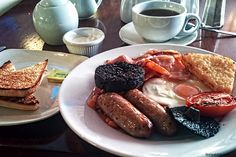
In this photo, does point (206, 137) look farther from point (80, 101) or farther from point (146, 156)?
point (80, 101)

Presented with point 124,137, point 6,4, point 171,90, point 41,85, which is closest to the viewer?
point 124,137

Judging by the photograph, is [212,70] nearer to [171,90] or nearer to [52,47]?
[171,90]

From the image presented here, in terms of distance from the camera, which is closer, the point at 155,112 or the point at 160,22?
the point at 155,112

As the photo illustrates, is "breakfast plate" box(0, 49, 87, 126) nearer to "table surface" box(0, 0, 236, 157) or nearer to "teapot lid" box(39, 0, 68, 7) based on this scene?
"table surface" box(0, 0, 236, 157)

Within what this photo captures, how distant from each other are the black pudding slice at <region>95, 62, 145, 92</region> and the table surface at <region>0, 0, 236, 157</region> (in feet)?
0.49

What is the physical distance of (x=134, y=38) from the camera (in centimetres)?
126

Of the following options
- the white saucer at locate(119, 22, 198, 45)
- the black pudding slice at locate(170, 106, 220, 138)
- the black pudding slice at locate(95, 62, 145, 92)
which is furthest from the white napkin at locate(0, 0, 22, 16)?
the black pudding slice at locate(170, 106, 220, 138)

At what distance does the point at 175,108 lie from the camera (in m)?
0.78

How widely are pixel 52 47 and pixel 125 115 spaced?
2.02 ft

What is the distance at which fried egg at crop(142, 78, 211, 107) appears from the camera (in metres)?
0.85

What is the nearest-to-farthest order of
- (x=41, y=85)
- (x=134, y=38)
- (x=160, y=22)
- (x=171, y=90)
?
(x=171, y=90) < (x=41, y=85) < (x=160, y=22) < (x=134, y=38)

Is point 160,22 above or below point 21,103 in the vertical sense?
above

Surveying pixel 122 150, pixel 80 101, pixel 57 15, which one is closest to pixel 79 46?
pixel 57 15

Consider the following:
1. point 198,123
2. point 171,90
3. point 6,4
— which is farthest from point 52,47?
point 6,4
